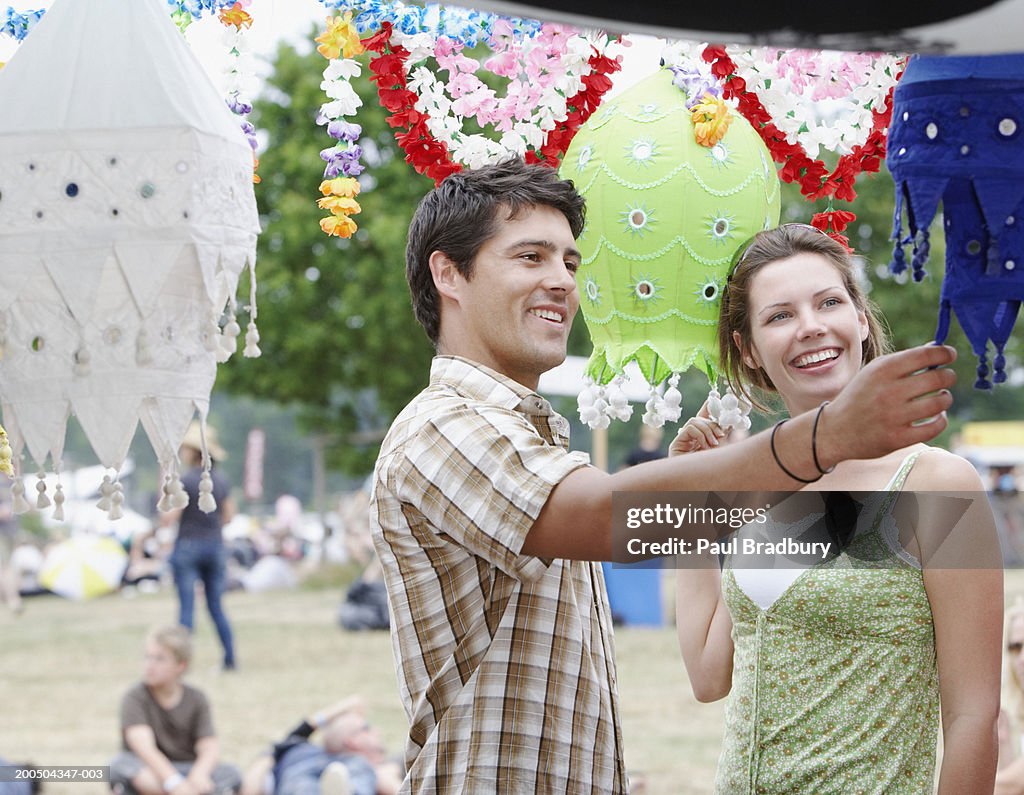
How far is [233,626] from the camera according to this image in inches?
411

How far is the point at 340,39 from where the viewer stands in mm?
1936

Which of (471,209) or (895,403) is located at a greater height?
(471,209)

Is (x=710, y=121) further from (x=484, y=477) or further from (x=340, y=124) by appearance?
(x=484, y=477)

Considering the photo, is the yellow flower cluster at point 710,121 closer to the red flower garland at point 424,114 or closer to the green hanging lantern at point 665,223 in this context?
Result: the green hanging lantern at point 665,223

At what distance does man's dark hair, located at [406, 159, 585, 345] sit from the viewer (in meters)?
1.72

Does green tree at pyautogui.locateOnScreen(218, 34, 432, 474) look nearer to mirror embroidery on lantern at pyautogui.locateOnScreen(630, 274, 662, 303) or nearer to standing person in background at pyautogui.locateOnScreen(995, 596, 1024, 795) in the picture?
standing person in background at pyautogui.locateOnScreen(995, 596, 1024, 795)

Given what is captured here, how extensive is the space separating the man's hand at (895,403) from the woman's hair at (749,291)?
22.1 inches

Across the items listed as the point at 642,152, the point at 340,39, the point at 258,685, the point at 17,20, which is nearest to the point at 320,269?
the point at 258,685

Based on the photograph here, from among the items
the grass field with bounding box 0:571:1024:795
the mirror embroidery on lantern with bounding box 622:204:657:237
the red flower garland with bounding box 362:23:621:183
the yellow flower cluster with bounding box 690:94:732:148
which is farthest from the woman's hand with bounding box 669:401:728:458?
the grass field with bounding box 0:571:1024:795

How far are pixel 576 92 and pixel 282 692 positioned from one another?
5.73 m

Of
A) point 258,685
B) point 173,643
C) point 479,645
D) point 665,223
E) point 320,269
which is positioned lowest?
point 258,685

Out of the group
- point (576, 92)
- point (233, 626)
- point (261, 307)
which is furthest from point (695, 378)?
point (576, 92)

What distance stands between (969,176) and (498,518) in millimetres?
611

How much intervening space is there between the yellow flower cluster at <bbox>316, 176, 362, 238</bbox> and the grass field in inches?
140
